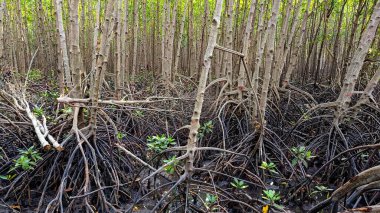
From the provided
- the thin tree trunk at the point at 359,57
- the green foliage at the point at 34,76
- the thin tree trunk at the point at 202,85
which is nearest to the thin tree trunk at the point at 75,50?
the thin tree trunk at the point at 202,85

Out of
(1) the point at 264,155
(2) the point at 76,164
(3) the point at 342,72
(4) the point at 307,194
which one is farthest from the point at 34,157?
(3) the point at 342,72

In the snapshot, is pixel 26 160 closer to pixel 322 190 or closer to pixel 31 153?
pixel 31 153

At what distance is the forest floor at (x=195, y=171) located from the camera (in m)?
2.63

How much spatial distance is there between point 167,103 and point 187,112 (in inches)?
17.4

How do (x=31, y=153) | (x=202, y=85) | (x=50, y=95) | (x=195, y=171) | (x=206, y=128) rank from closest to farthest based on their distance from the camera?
(x=202, y=85) < (x=195, y=171) < (x=31, y=153) < (x=206, y=128) < (x=50, y=95)

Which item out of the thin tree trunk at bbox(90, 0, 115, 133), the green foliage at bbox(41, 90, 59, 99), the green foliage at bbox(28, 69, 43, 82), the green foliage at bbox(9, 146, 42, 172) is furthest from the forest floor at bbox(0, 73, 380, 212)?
the green foliage at bbox(28, 69, 43, 82)

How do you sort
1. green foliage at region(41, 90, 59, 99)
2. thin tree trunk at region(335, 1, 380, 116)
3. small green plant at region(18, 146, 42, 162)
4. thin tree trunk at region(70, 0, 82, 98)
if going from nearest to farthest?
small green plant at region(18, 146, 42, 162), thin tree trunk at region(70, 0, 82, 98), thin tree trunk at region(335, 1, 380, 116), green foliage at region(41, 90, 59, 99)

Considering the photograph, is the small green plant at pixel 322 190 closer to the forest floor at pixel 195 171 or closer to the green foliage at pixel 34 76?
the forest floor at pixel 195 171

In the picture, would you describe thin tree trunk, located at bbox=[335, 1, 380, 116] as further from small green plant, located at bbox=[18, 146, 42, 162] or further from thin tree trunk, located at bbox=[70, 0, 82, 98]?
small green plant, located at bbox=[18, 146, 42, 162]

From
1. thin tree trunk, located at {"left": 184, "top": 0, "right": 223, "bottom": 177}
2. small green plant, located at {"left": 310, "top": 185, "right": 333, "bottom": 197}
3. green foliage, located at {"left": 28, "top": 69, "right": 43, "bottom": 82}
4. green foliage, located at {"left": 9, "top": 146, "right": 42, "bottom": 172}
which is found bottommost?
small green plant, located at {"left": 310, "top": 185, "right": 333, "bottom": 197}

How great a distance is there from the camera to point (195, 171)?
8.38ft

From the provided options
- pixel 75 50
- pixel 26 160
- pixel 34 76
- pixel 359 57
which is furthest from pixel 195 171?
pixel 34 76

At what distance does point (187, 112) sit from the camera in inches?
221

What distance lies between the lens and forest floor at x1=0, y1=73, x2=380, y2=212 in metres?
2.63
